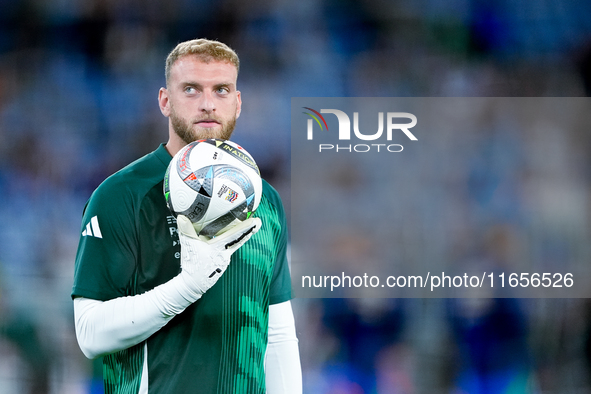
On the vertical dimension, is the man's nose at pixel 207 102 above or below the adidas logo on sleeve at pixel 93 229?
above

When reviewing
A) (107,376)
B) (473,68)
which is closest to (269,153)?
(473,68)

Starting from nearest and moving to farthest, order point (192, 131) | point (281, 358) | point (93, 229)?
1. point (93, 229)
2. point (192, 131)
3. point (281, 358)

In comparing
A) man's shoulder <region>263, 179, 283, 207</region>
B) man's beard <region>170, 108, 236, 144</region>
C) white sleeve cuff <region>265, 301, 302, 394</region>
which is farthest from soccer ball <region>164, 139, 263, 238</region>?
white sleeve cuff <region>265, 301, 302, 394</region>

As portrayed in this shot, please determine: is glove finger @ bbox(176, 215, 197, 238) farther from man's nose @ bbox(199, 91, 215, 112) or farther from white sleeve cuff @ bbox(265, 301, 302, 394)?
white sleeve cuff @ bbox(265, 301, 302, 394)

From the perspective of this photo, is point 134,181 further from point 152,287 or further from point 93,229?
point 152,287

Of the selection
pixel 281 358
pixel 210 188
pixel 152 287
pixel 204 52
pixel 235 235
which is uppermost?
pixel 204 52

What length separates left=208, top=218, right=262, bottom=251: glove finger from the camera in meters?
1.32

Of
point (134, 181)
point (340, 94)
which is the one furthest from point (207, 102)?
point (340, 94)

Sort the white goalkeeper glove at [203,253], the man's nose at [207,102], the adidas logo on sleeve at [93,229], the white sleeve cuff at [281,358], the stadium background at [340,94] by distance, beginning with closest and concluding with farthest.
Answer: the white goalkeeper glove at [203,253] → the adidas logo on sleeve at [93,229] → the man's nose at [207,102] → the white sleeve cuff at [281,358] → the stadium background at [340,94]

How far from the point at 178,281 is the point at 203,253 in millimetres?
91

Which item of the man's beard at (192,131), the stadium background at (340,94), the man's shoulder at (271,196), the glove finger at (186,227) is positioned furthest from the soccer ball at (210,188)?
the stadium background at (340,94)

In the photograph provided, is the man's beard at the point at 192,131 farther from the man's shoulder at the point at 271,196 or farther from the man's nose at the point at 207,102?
the man's shoulder at the point at 271,196

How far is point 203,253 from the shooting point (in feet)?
4.28

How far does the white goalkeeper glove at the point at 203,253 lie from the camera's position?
4.28 ft
